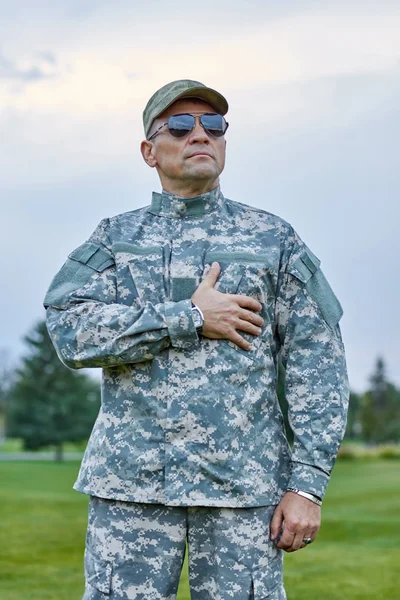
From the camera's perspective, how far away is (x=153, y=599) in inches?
129

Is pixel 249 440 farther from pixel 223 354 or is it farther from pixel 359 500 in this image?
pixel 359 500

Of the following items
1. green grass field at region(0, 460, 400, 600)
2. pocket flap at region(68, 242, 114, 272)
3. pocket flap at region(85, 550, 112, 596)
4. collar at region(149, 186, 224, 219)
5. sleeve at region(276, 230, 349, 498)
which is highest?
collar at region(149, 186, 224, 219)

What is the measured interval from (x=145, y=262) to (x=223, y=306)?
0.35 m

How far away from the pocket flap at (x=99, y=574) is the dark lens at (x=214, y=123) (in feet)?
5.22

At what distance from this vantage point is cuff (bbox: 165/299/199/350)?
3211 millimetres

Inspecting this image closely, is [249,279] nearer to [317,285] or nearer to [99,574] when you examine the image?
[317,285]

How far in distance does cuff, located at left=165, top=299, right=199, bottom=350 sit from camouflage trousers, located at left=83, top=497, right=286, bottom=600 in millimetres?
569

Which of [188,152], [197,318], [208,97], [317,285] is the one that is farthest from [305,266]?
[208,97]

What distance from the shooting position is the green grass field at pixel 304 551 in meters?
7.63

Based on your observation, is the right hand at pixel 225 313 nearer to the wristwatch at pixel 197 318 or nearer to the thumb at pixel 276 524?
the wristwatch at pixel 197 318

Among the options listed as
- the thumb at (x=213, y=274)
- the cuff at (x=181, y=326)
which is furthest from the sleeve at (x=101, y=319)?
the thumb at (x=213, y=274)

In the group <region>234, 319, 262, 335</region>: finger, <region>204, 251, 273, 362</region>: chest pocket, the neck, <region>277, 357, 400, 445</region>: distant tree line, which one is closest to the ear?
the neck

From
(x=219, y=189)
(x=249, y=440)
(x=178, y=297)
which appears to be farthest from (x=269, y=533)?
(x=219, y=189)

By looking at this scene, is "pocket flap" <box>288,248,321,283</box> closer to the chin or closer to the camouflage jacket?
the camouflage jacket
